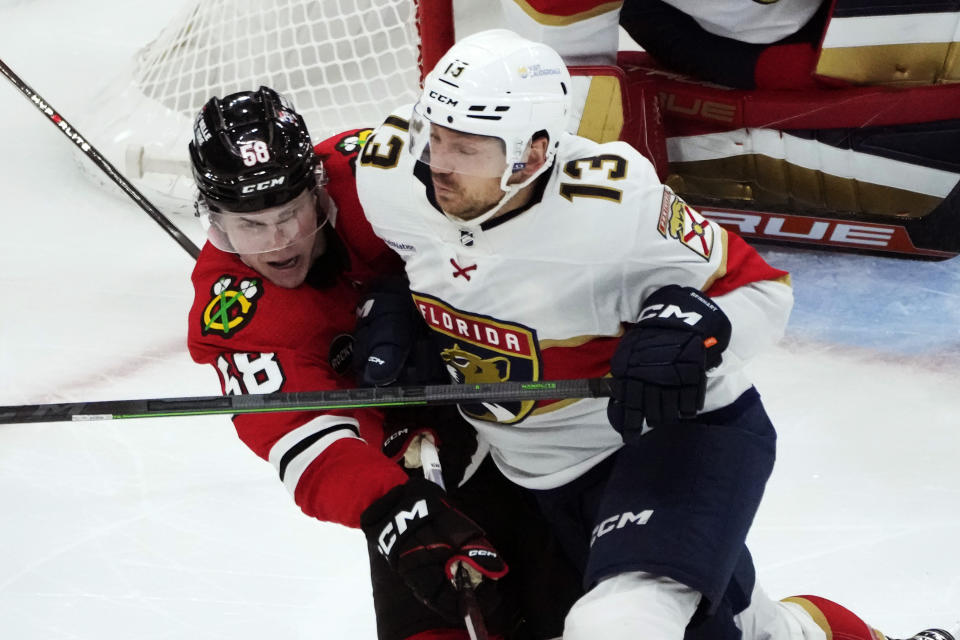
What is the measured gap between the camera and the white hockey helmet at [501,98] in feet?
5.06


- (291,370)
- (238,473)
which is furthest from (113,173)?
(291,370)

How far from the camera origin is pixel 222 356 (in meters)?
1.76

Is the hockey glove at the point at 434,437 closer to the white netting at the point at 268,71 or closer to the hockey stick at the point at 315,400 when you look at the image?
the hockey stick at the point at 315,400

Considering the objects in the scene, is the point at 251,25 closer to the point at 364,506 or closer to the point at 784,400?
the point at 784,400

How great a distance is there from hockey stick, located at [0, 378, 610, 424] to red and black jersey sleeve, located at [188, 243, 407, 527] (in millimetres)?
56

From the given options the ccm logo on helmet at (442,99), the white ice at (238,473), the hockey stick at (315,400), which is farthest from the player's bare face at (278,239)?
the white ice at (238,473)

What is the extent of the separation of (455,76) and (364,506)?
655mm

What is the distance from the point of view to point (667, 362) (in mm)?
1468

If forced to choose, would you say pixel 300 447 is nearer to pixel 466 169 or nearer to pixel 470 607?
pixel 470 607

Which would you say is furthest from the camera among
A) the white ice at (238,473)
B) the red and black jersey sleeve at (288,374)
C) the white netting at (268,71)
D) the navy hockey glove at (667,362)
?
the white netting at (268,71)

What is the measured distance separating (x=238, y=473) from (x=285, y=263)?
896 mm

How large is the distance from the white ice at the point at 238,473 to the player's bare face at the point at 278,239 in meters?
0.77

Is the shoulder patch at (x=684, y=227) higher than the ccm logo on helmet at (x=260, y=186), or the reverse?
the shoulder patch at (x=684, y=227)

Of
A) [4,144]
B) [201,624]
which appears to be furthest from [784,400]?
[4,144]
